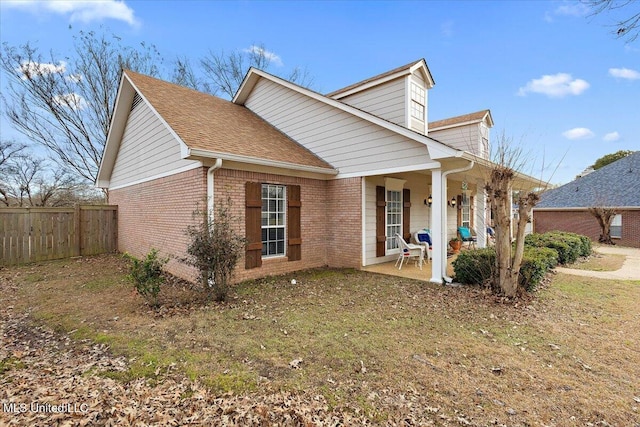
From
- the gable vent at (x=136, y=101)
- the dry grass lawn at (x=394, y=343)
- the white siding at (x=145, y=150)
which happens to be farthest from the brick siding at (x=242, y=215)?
the gable vent at (x=136, y=101)

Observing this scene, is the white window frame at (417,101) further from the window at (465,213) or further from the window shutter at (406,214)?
the window at (465,213)

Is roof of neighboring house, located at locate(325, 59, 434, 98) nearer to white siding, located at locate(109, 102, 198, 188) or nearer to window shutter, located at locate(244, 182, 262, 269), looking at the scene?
window shutter, located at locate(244, 182, 262, 269)

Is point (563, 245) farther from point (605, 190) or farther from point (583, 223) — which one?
point (605, 190)

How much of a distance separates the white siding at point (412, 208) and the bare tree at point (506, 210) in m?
3.49

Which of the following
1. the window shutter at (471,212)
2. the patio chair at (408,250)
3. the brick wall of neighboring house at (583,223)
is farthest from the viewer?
the brick wall of neighboring house at (583,223)

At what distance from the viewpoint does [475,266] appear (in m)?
6.73

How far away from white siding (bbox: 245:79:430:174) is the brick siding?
780 mm

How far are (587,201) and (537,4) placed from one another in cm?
1991

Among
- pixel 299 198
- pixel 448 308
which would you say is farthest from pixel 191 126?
pixel 448 308

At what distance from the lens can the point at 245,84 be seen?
37.7ft

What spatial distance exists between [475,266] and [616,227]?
1957cm

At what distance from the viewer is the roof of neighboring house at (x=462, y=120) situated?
1259cm

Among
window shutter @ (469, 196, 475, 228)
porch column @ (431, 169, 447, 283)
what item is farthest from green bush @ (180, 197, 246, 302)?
window shutter @ (469, 196, 475, 228)

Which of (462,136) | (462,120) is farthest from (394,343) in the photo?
(462,120)
